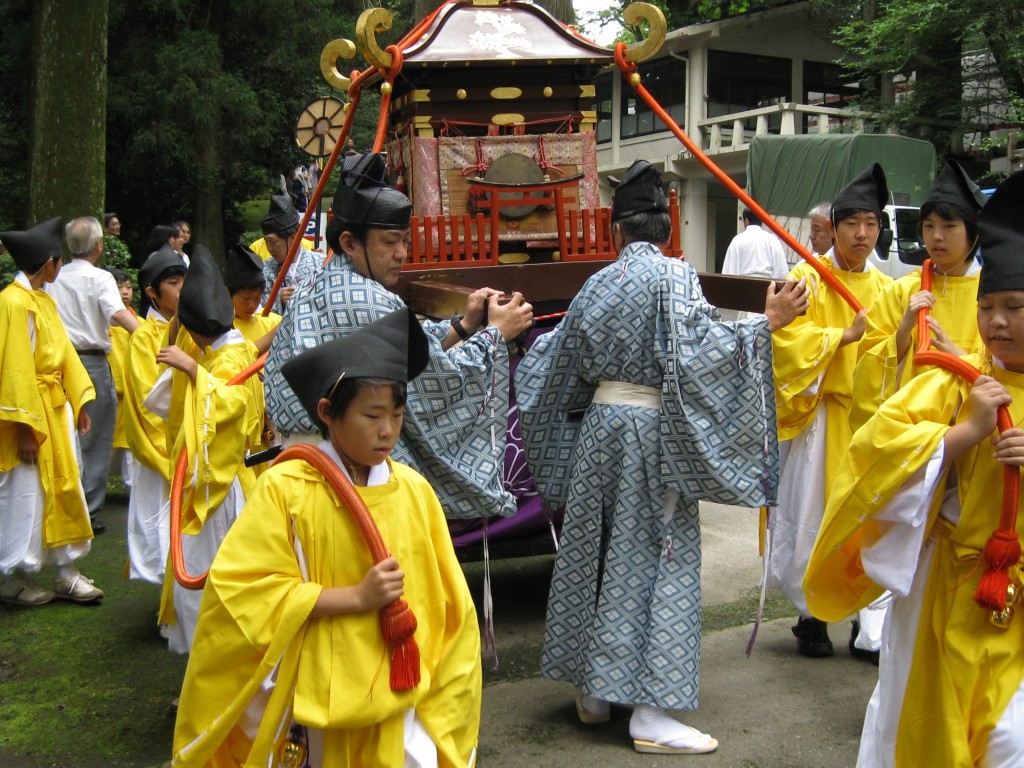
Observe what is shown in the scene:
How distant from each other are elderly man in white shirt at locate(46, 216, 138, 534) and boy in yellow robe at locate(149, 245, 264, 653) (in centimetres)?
248

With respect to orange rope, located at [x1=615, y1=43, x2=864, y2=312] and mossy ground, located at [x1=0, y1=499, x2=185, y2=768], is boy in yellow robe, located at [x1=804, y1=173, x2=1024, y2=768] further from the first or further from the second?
mossy ground, located at [x1=0, y1=499, x2=185, y2=768]

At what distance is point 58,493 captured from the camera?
6168 millimetres

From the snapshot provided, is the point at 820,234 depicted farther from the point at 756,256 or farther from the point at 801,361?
the point at 756,256

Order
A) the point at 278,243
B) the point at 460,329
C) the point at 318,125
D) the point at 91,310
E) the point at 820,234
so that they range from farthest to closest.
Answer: the point at 318,125 → the point at 278,243 → the point at 91,310 → the point at 820,234 → the point at 460,329

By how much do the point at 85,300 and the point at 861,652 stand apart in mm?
5285

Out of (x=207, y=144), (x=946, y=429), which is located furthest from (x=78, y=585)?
(x=207, y=144)

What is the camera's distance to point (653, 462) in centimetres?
429

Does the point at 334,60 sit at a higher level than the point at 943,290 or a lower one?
higher

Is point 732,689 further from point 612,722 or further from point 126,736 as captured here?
point 126,736

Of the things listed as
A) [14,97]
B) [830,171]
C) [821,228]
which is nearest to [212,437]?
[821,228]

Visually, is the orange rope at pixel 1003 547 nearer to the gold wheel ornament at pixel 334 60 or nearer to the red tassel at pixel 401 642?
the red tassel at pixel 401 642

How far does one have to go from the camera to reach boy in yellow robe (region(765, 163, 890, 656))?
194 inches

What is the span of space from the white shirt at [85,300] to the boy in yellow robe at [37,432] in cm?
111

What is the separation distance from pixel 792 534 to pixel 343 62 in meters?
18.0
